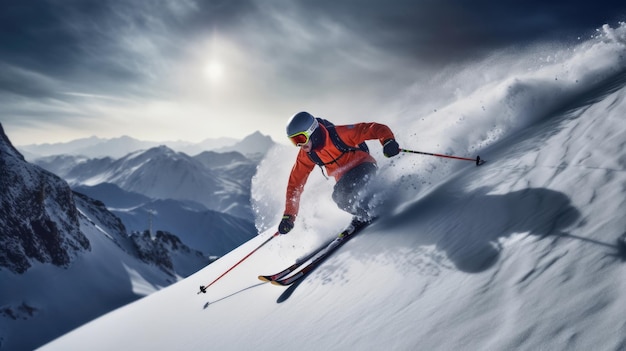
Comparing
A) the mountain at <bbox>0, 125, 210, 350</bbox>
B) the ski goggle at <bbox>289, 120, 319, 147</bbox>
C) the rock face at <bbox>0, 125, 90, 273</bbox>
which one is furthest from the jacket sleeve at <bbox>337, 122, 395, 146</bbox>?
the rock face at <bbox>0, 125, 90, 273</bbox>

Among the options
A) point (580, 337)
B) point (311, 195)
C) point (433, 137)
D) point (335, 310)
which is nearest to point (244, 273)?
point (311, 195)

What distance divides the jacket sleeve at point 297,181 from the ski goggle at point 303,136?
699mm

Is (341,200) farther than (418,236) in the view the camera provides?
Yes

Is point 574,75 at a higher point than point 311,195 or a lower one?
lower

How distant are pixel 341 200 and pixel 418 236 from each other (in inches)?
101

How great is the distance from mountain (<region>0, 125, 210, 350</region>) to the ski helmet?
87.9 ft

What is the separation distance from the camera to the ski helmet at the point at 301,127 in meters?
6.44

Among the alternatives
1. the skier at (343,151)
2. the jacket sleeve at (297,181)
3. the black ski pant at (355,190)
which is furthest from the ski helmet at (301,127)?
the black ski pant at (355,190)

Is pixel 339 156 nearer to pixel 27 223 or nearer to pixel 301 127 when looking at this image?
pixel 301 127

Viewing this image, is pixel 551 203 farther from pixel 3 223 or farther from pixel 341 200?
pixel 3 223

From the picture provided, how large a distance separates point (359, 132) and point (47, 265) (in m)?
34.4

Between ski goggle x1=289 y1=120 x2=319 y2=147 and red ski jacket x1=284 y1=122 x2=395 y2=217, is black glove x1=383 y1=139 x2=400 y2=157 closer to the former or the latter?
red ski jacket x1=284 y1=122 x2=395 y2=217

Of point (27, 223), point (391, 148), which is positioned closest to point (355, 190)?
point (391, 148)

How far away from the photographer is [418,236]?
14.4ft
